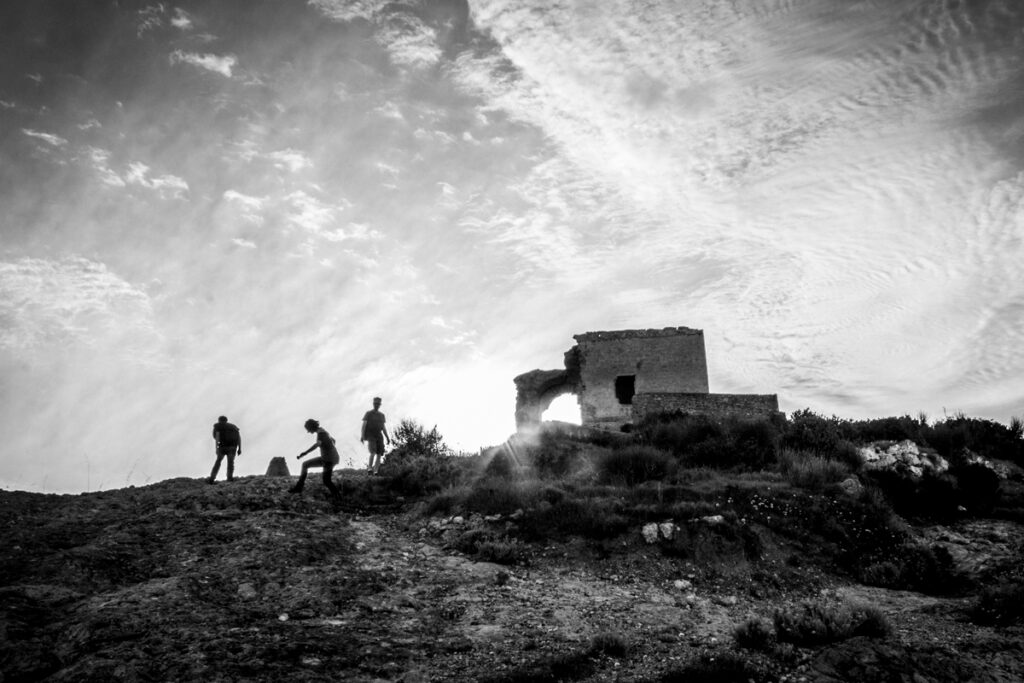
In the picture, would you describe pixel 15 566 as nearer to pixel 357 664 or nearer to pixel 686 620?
pixel 357 664

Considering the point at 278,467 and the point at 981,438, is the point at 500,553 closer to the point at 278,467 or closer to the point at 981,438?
the point at 278,467

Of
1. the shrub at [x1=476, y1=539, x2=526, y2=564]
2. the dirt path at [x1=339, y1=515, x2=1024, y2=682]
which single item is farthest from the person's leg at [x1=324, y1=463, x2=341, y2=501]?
the shrub at [x1=476, y1=539, x2=526, y2=564]

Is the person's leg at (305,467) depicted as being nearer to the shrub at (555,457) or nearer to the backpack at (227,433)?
the backpack at (227,433)

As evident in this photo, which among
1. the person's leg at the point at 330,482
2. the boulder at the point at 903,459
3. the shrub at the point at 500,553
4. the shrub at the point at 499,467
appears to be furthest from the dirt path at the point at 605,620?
the boulder at the point at 903,459

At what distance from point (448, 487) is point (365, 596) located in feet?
20.4

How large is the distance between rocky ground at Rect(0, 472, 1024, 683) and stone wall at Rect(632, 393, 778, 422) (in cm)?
1058

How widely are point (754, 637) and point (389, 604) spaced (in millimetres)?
4856

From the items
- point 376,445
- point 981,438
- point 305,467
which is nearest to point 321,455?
point 305,467

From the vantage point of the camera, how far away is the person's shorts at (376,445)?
57.0 ft

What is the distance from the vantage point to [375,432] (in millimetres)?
17312

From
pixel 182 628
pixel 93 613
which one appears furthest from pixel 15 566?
pixel 182 628

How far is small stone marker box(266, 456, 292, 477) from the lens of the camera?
2022cm

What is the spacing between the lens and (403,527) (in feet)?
43.0

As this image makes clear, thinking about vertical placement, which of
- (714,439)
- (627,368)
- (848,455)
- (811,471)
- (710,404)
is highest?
(627,368)
